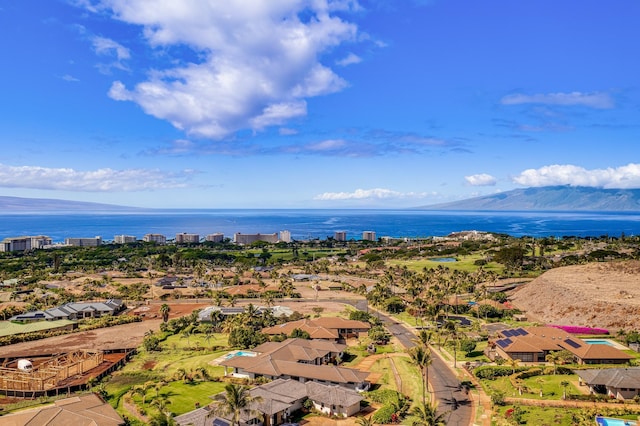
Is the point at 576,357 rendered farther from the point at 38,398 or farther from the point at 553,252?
the point at 553,252

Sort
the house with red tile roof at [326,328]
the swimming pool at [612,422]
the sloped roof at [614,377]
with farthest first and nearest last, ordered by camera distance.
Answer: the house with red tile roof at [326,328], the sloped roof at [614,377], the swimming pool at [612,422]

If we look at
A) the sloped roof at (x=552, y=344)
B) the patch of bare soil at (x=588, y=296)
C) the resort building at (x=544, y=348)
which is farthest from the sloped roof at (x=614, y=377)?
the patch of bare soil at (x=588, y=296)

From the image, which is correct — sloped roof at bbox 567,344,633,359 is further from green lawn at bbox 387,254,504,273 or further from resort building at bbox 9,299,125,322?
resort building at bbox 9,299,125,322

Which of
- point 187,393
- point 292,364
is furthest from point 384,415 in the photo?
point 187,393

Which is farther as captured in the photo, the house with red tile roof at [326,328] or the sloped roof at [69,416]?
the house with red tile roof at [326,328]

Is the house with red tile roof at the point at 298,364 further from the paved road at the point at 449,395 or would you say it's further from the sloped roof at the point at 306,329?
the paved road at the point at 449,395

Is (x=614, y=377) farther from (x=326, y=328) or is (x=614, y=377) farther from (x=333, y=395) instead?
(x=326, y=328)

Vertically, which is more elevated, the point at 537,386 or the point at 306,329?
the point at 306,329
